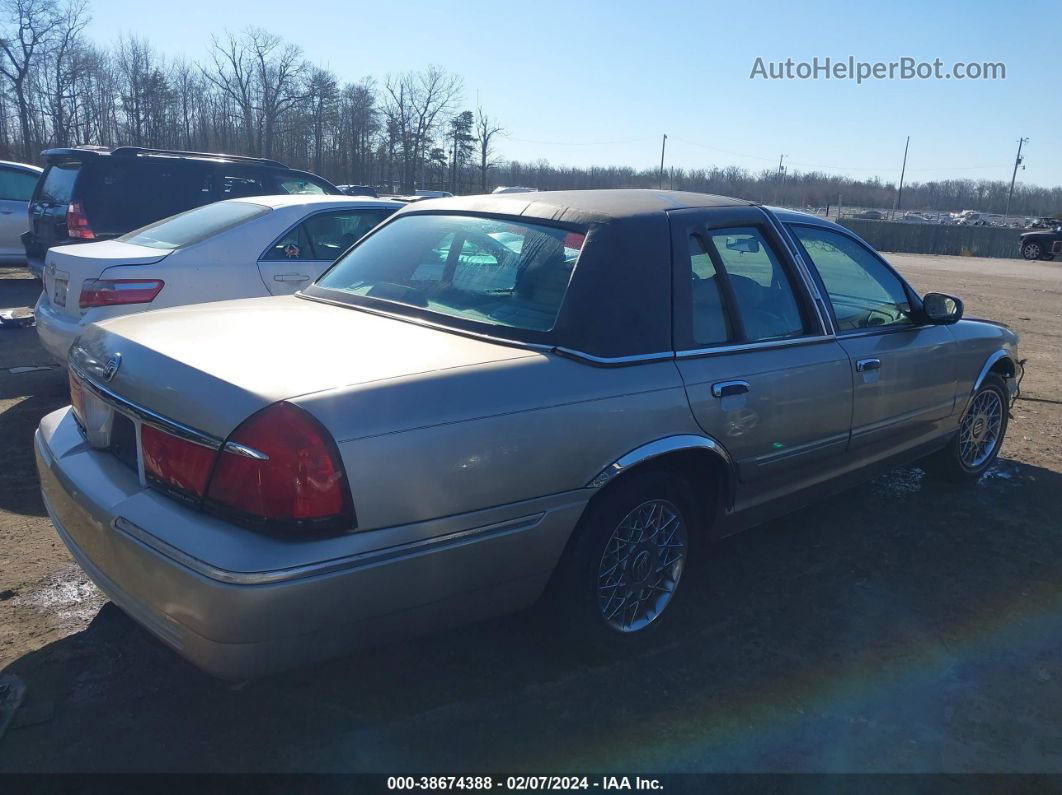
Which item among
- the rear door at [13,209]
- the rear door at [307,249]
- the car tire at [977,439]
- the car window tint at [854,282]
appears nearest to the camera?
the car window tint at [854,282]

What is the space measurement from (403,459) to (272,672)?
0.68 meters

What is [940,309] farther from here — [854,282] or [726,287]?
[726,287]

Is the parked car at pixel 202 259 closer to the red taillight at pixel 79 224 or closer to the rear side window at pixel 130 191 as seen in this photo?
the rear side window at pixel 130 191

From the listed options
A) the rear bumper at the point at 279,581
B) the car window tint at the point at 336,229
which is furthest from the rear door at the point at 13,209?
the rear bumper at the point at 279,581

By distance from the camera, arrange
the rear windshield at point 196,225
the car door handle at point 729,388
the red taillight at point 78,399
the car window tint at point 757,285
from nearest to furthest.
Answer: the red taillight at point 78,399, the car door handle at point 729,388, the car window tint at point 757,285, the rear windshield at point 196,225

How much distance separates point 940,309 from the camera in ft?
14.1

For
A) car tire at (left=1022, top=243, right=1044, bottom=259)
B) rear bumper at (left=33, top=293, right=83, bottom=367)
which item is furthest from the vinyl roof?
car tire at (left=1022, top=243, right=1044, bottom=259)

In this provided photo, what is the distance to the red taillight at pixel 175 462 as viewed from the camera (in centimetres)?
228

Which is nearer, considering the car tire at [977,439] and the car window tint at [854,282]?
the car window tint at [854,282]

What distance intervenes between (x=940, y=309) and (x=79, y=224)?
8140mm

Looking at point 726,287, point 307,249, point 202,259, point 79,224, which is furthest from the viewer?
point 79,224

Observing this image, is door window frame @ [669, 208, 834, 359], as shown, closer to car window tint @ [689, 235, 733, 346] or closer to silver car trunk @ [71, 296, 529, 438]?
car window tint @ [689, 235, 733, 346]

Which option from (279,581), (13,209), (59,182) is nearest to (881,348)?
(279,581)

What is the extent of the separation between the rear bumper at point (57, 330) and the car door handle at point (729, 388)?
4.02 m
